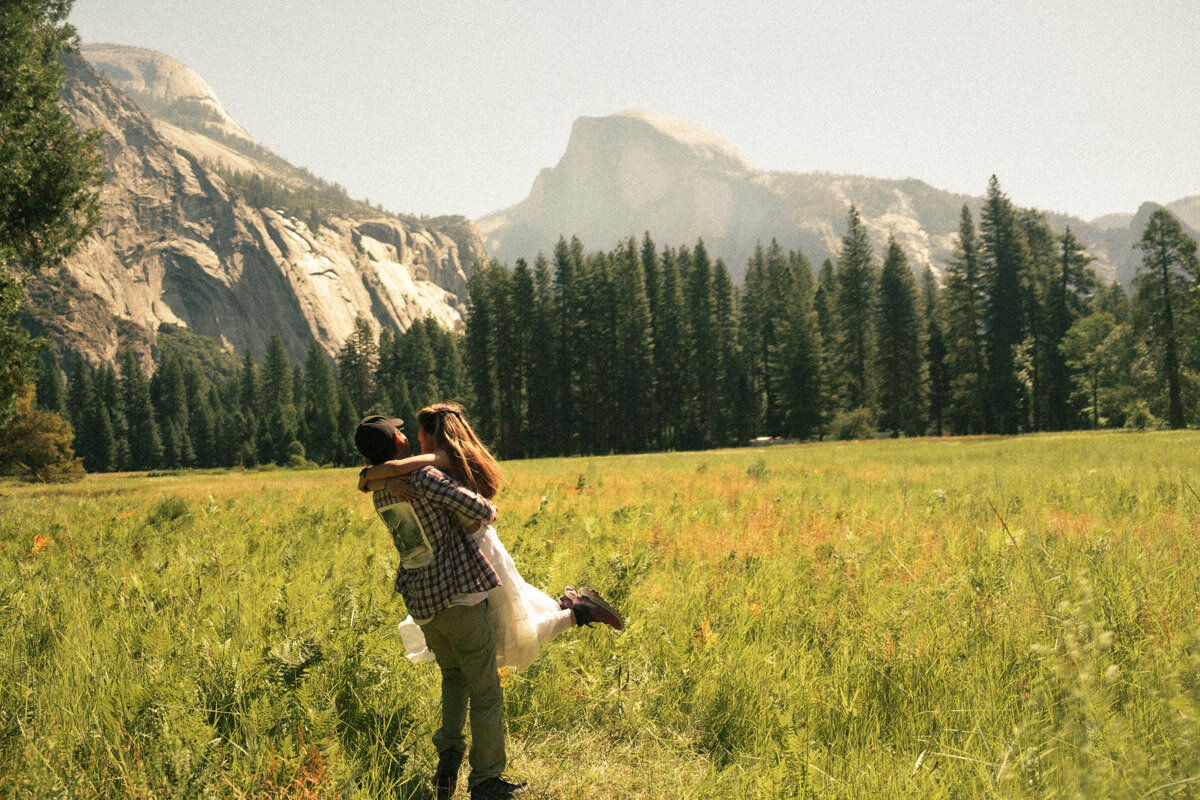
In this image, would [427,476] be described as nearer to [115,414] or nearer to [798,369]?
[798,369]

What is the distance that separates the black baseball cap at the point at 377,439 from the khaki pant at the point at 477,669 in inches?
32.5

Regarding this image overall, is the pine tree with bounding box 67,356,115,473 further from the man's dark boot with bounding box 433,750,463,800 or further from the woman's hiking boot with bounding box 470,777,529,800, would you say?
the woman's hiking boot with bounding box 470,777,529,800

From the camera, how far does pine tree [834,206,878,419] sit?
58.5 metres

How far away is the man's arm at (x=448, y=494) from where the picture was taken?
294 centimetres

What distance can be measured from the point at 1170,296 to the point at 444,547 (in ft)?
169

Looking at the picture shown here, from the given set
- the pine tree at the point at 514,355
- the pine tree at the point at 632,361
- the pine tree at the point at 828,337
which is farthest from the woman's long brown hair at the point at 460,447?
the pine tree at the point at 514,355

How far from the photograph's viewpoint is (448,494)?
2.94 metres

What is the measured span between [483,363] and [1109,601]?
209 feet

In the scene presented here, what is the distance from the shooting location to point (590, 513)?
9.76m

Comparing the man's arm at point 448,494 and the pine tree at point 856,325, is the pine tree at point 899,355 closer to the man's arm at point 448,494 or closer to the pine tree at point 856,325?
the pine tree at point 856,325

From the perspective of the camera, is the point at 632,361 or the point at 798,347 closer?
the point at 798,347

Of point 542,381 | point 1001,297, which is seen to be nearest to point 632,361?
point 542,381

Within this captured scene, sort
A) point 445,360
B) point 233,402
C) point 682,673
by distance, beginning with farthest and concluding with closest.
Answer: point 233,402
point 445,360
point 682,673

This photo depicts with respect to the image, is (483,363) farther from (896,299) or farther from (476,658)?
(476,658)
